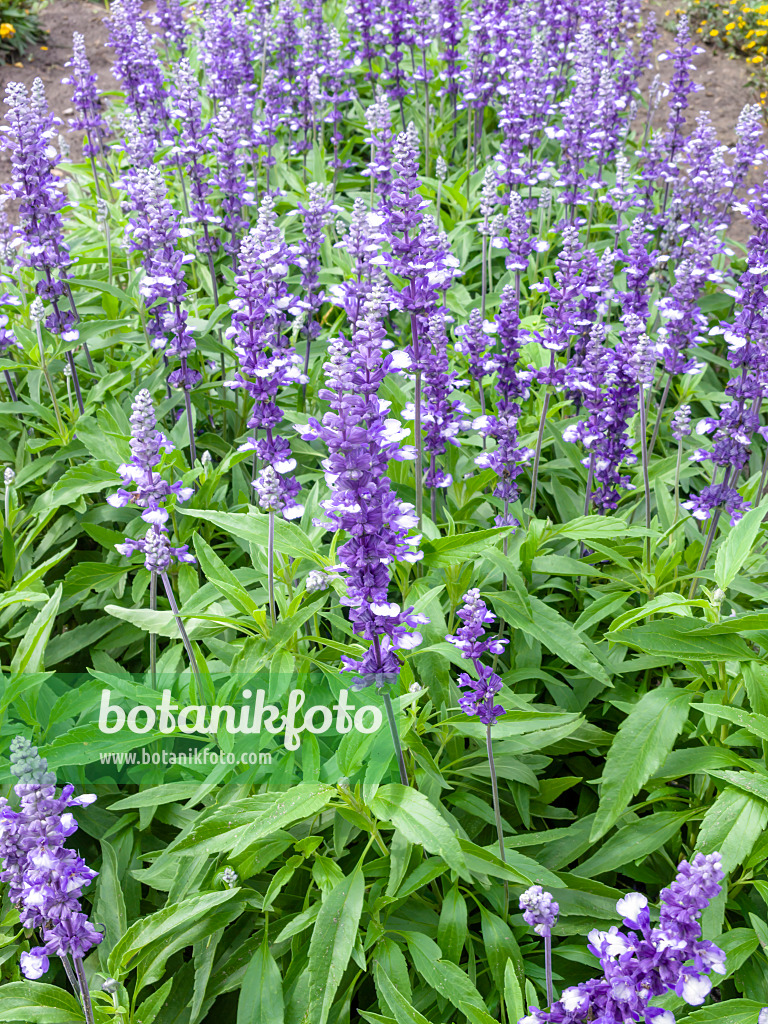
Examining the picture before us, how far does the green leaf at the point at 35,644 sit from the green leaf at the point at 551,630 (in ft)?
6.16

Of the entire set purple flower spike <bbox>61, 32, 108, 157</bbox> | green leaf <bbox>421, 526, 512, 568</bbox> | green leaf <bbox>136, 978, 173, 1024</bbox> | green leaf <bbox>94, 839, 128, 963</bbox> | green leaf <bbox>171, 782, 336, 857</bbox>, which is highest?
purple flower spike <bbox>61, 32, 108, 157</bbox>

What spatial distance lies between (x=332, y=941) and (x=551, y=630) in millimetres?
1477

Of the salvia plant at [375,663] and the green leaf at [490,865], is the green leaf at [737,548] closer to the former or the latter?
the salvia plant at [375,663]

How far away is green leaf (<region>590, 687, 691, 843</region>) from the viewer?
3.01m

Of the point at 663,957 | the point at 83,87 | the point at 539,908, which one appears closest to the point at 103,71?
the point at 83,87

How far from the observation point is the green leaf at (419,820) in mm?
2521

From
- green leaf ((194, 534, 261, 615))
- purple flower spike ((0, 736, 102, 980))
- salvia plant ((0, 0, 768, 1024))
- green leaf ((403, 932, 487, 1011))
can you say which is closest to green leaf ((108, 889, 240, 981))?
salvia plant ((0, 0, 768, 1024))

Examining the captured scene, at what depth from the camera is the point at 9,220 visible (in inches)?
383

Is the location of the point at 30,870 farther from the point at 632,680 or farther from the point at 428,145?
the point at 428,145

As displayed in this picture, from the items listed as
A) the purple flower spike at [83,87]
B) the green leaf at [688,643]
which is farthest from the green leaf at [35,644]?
the purple flower spike at [83,87]

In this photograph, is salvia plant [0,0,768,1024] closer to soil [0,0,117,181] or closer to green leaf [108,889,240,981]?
green leaf [108,889,240,981]

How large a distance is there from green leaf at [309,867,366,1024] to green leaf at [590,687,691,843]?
2.79ft

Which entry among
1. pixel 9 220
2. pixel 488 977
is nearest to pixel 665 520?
pixel 488 977

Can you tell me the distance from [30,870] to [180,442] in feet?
9.83
